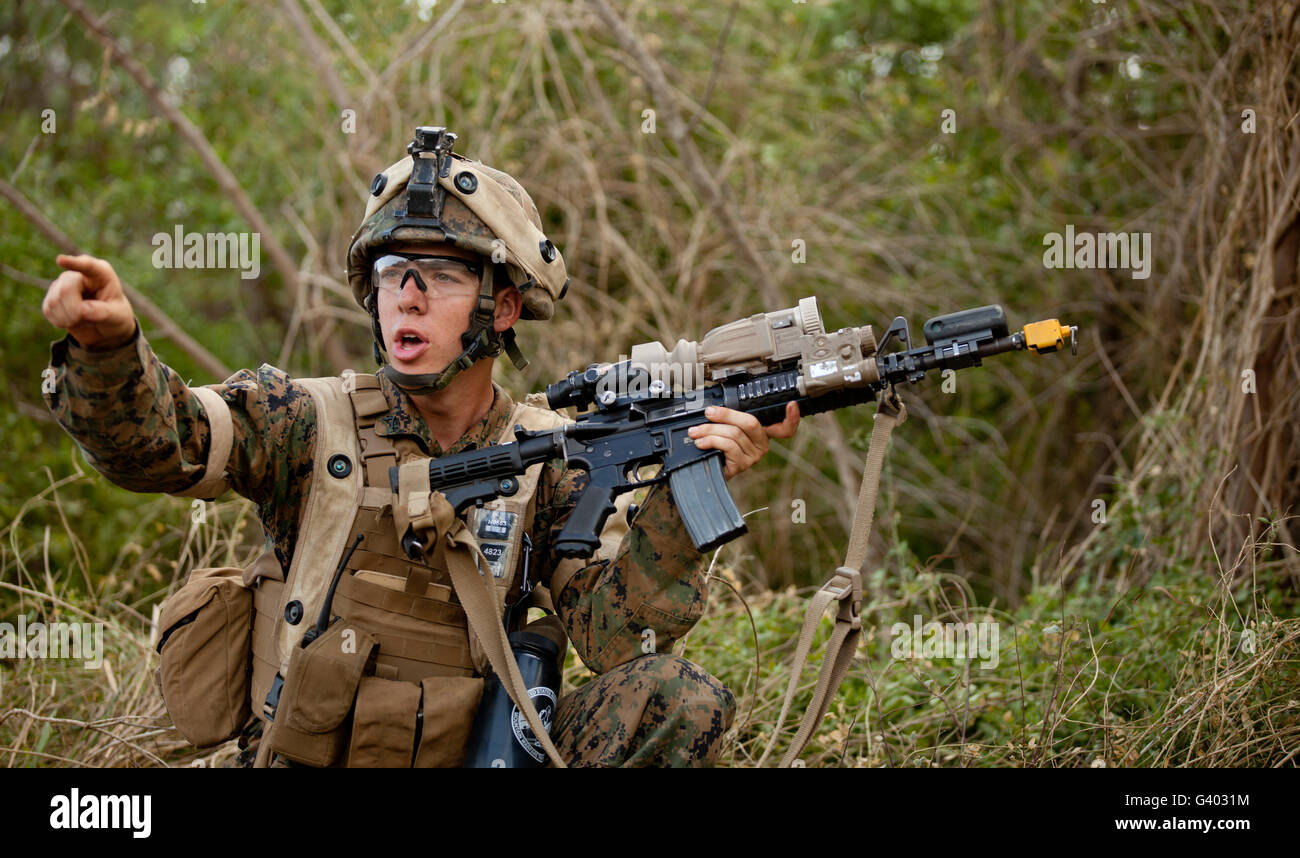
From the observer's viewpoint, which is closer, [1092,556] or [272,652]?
[272,652]

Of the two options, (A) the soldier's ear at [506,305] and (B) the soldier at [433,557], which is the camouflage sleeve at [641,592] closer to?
(B) the soldier at [433,557]

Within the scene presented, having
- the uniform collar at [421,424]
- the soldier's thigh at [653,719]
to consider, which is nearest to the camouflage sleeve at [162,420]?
the uniform collar at [421,424]

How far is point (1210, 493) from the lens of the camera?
4457 millimetres

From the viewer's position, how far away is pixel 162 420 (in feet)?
8.14

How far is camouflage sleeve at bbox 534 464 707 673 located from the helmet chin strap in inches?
22.9

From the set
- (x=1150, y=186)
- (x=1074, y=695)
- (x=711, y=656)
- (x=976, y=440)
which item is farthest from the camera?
(x=976, y=440)

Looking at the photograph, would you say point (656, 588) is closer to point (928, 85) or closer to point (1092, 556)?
point (1092, 556)

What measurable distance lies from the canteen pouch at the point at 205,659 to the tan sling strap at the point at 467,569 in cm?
54

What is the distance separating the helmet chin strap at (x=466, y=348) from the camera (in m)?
2.97

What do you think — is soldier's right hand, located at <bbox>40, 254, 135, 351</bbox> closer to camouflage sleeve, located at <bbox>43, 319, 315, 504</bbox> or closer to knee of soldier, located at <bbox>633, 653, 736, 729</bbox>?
camouflage sleeve, located at <bbox>43, 319, 315, 504</bbox>

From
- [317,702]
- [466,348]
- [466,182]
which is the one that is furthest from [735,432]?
[317,702]

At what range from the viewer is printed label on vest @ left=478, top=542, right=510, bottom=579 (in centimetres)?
301

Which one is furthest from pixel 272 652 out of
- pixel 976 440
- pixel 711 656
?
pixel 976 440
